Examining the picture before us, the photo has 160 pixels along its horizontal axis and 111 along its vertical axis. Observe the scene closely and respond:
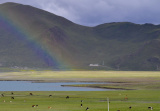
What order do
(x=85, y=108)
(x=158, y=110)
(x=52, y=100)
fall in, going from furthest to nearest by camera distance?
1. (x=52, y=100)
2. (x=85, y=108)
3. (x=158, y=110)

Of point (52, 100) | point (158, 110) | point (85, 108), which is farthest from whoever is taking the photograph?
point (52, 100)

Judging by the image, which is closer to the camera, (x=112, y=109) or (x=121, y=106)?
(x=112, y=109)

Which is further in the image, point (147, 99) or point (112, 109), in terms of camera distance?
point (147, 99)

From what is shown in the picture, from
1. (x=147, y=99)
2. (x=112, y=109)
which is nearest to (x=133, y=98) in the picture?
(x=147, y=99)

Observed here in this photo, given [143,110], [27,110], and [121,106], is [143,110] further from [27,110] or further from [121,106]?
[27,110]

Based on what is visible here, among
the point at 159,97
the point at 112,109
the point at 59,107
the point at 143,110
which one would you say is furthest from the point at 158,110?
the point at 159,97

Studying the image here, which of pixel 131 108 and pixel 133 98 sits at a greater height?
pixel 133 98

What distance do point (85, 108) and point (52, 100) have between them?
1239cm

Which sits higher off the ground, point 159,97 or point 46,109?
point 159,97

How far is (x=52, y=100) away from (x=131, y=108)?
54.4ft

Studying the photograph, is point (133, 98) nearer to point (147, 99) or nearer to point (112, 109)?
point (147, 99)

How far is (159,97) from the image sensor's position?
215 ft

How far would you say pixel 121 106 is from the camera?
176 feet

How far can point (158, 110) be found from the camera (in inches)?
1903
